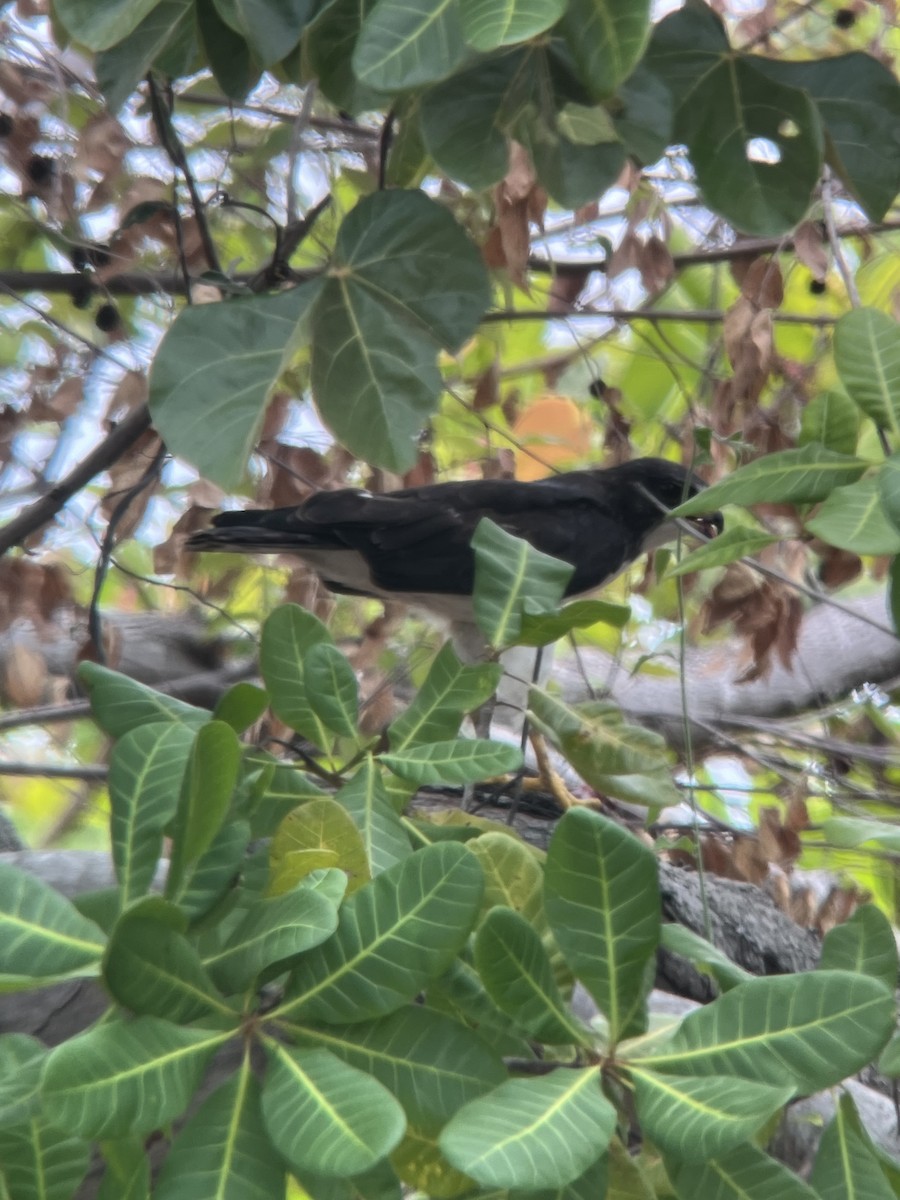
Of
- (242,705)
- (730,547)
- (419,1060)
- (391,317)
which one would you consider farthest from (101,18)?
(419,1060)

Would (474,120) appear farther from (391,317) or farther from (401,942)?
(401,942)

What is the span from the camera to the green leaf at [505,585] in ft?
5.64

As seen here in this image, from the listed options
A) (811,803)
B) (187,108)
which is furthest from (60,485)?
(811,803)

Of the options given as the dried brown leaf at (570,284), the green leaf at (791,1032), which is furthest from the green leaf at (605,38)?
the dried brown leaf at (570,284)

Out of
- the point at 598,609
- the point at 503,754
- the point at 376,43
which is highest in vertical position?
the point at 376,43

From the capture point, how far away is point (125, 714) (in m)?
1.56

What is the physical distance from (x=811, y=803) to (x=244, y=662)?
2099mm

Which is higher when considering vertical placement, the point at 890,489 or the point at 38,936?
the point at 890,489

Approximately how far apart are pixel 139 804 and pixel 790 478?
0.84m

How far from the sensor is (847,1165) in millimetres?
1376

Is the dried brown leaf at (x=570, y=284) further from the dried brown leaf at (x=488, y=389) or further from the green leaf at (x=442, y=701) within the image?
the green leaf at (x=442, y=701)

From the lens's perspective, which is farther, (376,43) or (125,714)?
(376,43)

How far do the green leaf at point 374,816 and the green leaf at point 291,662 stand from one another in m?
0.12

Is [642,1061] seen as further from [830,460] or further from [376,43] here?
[376,43]
